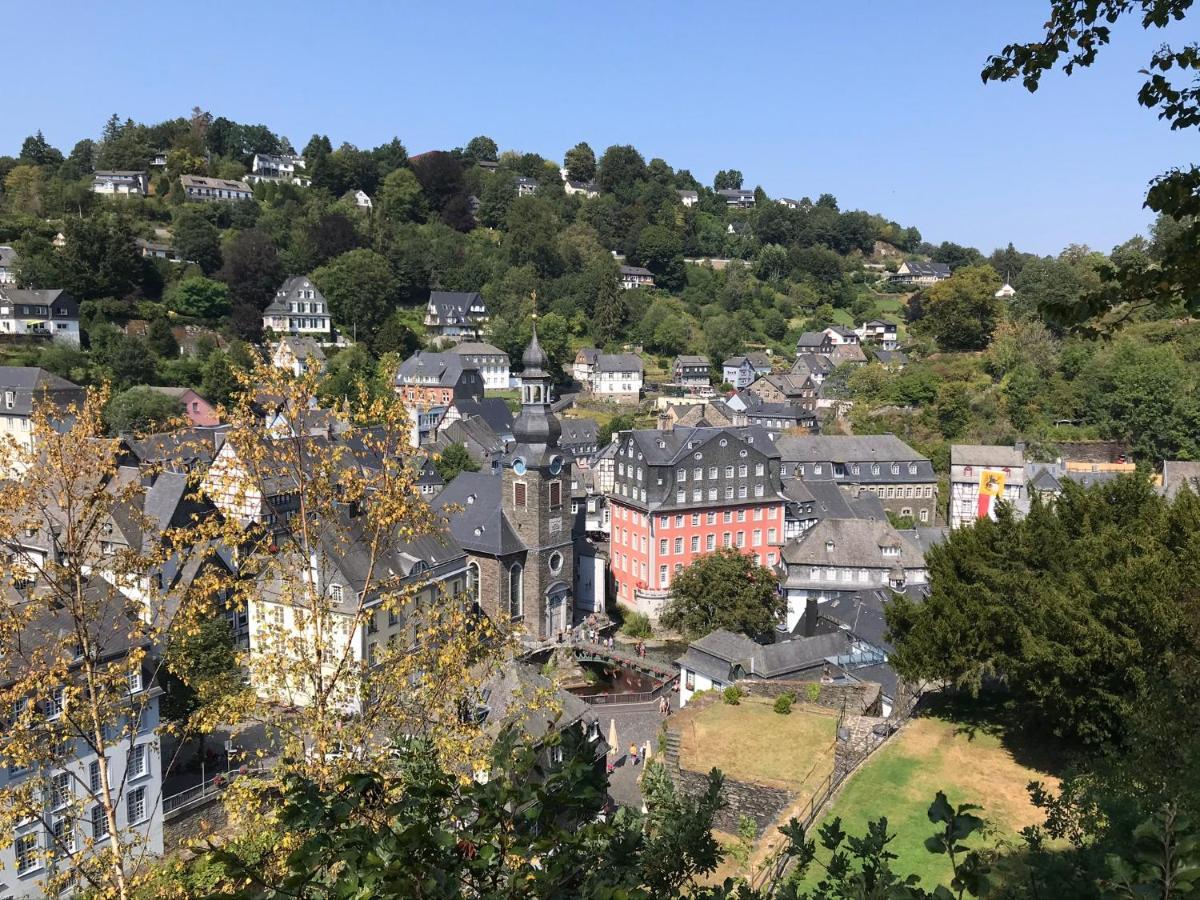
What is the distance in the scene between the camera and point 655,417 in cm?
8294

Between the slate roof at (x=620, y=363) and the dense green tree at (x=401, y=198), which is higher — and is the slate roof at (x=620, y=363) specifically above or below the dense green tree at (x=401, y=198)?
below

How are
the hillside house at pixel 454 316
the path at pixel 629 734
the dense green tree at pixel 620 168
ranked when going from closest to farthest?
1. the path at pixel 629 734
2. the hillside house at pixel 454 316
3. the dense green tree at pixel 620 168

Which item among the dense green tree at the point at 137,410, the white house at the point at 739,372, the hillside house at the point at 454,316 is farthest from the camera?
→ the hillside house at the point at 454,316

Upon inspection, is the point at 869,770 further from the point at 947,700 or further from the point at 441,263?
the point at 441,263

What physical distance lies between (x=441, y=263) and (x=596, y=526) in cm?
5737

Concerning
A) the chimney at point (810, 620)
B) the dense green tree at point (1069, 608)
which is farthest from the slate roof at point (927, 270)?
the dense green tree at point (1069, 608)

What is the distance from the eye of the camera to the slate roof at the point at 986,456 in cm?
5556

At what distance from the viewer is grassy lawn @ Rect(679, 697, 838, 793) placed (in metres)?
19.9

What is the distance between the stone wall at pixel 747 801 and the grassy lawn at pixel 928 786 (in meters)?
1.53

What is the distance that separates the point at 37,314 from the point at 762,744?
72.7 m

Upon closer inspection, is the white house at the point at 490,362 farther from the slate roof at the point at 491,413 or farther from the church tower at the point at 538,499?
the church tower at the point at 538,499

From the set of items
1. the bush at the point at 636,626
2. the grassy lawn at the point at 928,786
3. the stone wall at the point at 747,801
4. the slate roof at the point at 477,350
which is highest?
the slate roof at the point at 477,350

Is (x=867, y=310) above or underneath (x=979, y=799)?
above

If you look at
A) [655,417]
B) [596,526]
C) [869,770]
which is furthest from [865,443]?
[869,770]
